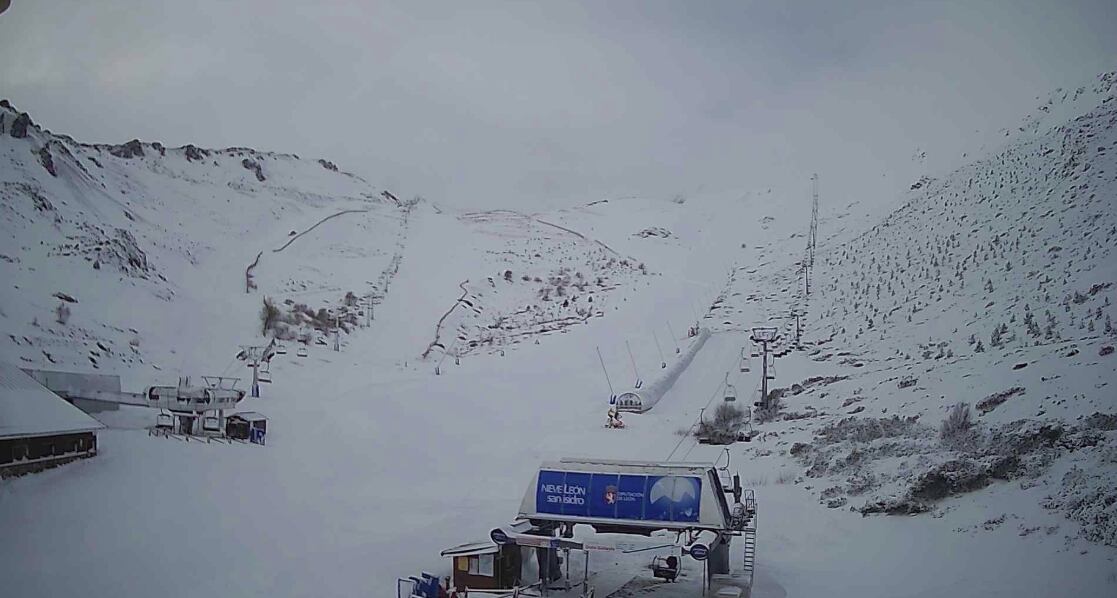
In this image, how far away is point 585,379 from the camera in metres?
12.2

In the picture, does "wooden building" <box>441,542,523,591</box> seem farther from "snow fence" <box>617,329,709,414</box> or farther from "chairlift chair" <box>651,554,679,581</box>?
"snow fence" <box>617,329,709,414</box>

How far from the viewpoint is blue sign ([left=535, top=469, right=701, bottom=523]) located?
26.7 feet

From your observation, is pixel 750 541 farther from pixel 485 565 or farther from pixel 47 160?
pixel 47 160

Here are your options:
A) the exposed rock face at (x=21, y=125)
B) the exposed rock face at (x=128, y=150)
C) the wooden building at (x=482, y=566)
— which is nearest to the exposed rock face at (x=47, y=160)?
the exposed rock face at (x=21, y=125)

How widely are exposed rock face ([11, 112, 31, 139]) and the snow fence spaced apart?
7.03 meters

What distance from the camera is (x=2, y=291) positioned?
873cm

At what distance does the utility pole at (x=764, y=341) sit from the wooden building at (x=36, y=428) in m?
6.82

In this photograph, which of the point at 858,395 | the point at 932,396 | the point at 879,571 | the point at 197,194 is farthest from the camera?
the point at 197,194

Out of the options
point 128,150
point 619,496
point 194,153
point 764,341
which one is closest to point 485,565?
point 619,496

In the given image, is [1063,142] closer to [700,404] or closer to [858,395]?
[858,395]

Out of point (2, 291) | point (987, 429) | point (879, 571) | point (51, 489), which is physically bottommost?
point (879, 571)

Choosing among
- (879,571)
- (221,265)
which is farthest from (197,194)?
(879,571)

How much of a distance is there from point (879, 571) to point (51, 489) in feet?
22.9

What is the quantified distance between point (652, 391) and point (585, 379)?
41.1 inches
